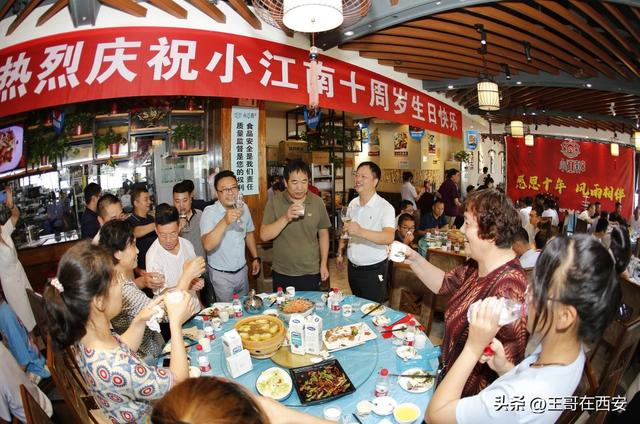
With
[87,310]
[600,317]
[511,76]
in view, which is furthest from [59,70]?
[511,76]

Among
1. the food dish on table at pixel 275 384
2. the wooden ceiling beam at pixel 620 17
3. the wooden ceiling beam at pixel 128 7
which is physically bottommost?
the food dish on table at pixel 275 384

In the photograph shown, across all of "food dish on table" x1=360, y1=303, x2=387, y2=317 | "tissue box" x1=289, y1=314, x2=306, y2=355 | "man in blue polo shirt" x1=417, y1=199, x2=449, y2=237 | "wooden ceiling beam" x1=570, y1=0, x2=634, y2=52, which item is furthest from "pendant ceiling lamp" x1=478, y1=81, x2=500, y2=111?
"tissue box" x1=289, y1=314, x2=306, y2=355

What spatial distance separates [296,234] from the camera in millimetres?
3238

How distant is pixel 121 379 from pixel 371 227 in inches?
93.7

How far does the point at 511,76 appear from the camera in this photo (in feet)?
19.2

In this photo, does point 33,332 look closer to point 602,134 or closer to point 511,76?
point 511,76

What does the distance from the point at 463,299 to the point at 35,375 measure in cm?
364

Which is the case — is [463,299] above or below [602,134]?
below

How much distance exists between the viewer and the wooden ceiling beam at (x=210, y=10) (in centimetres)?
364

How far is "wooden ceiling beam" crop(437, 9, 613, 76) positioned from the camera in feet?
12.4

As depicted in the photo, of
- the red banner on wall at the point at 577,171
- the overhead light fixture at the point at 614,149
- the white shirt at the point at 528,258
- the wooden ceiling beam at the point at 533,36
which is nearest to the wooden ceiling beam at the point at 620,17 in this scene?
the wooden ceiling beam at the point at 533,36

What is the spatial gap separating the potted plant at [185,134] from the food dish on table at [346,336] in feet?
12.2

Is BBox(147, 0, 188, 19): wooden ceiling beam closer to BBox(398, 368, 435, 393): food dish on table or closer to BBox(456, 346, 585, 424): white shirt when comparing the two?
BBox(398, 368, 435, 393): food dish on table

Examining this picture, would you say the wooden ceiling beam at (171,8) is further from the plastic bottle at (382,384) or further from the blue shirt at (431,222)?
the blue shirt at (431,222)
